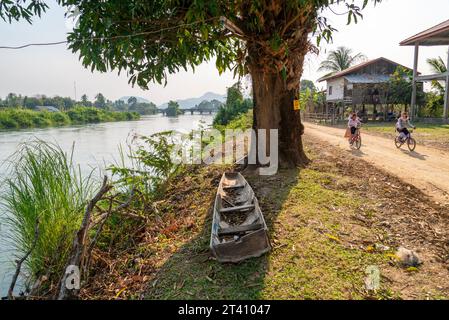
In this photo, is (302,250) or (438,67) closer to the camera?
(302,250)

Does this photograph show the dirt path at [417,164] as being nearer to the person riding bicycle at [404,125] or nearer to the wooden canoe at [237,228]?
the person riding bicycle at [404,125]

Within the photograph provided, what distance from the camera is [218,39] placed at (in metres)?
5.84

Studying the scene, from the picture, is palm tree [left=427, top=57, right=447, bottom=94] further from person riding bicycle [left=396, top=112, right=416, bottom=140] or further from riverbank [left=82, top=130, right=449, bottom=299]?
riverbank [left=82, top=130, right=449, bottom=299]

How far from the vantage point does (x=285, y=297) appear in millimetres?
3025

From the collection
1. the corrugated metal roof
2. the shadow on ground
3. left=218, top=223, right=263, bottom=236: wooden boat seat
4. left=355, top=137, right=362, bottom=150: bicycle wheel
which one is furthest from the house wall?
left=218, top=223, right=263, bottom=236: wooden boat seat

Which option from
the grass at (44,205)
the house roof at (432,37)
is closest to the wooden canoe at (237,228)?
the grass at (44,205)

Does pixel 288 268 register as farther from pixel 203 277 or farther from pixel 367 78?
pixel 367 78

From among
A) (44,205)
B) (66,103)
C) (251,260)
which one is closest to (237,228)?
(251,260)

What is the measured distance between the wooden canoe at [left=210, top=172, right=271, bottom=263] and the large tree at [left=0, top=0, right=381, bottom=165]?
7.97ft

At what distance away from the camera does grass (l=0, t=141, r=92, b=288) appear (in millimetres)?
4156

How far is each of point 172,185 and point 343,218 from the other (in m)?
4.64

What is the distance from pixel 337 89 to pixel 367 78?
10.5ft

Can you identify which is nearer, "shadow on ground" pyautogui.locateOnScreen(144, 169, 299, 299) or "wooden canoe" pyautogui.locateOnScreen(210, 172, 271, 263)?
"shadow on ground" pyautogui.locateOnScreen(144, 169, 299, 299)

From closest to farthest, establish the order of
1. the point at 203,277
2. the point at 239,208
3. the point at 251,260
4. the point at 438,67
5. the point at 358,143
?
the point at 203,277
the point at 251,260
the point at 239,208
the point at 358,143
the point at 438,67
